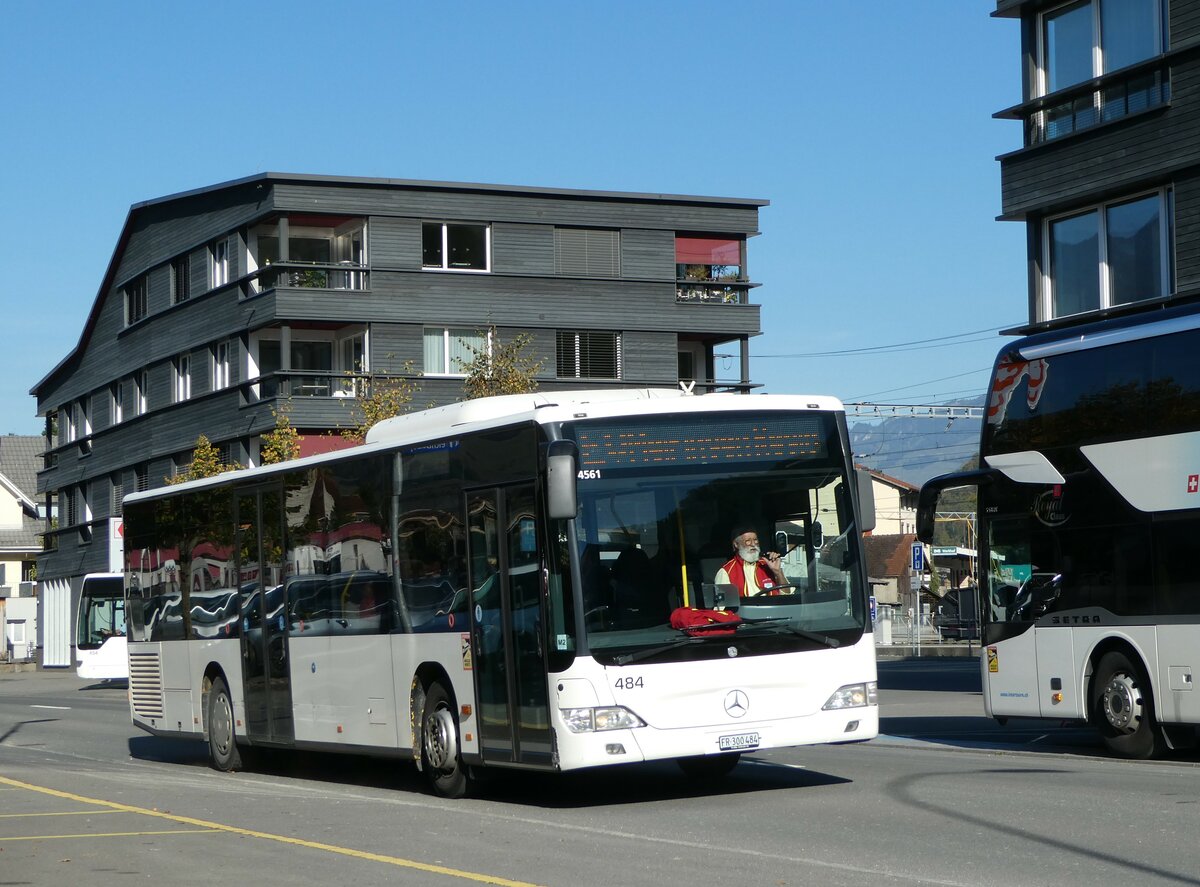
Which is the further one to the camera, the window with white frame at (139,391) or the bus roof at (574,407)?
the window with white frame at (139,391)

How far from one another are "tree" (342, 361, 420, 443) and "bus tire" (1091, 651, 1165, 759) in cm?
2316

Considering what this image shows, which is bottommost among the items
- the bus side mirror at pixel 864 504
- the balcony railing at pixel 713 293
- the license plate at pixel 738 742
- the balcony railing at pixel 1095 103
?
the license plate at pixel 738 742

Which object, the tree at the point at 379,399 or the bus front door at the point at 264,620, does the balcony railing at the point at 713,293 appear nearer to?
the tree at the point at 379,399

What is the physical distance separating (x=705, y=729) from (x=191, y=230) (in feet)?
164

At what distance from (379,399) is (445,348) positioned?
11.0 meters

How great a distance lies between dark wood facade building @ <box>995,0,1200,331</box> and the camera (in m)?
27.3

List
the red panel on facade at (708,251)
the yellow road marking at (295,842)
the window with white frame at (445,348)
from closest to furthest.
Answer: the yellow road marking at (295,842), the window with white frame at (445,348), the red panel on facade at (708,251)

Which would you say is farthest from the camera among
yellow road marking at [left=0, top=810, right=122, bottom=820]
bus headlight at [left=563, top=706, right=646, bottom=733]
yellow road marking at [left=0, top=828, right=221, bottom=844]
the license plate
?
yellow road marking at [left=0, top=810, right=122, bottom=820]

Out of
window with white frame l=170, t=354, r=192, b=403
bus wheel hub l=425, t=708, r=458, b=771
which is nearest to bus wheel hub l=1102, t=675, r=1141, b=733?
bus wheel hub l=425, t=708, r=458, b=771

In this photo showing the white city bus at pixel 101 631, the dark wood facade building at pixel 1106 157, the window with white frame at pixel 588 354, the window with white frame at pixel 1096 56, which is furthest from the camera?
the window with white frame at pixel 588 354

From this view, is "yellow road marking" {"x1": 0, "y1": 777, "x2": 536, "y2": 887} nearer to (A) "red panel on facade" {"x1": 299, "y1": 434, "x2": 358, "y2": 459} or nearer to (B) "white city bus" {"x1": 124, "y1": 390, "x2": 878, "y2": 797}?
(B) "white city bus" {"x1": 124, "y1": 390, "x2": 878, "y2": 797}

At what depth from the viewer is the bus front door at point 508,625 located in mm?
13281

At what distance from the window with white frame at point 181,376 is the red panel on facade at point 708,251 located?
54.9ft

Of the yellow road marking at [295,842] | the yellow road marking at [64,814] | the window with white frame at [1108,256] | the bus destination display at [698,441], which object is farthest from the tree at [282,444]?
the bus destination display at [698,441]
